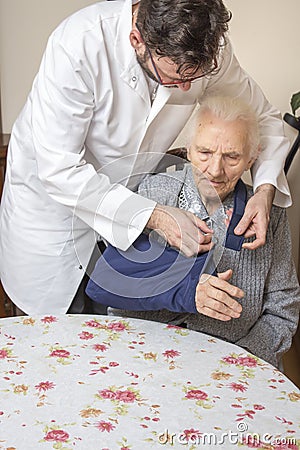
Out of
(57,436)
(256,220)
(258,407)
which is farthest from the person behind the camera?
(256,220)

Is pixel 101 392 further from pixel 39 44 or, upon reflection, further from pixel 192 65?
pixel 39 44

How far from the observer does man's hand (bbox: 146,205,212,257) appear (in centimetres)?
180

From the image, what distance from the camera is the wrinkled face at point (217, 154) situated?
6.40 feet

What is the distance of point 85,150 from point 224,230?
1.41 feet

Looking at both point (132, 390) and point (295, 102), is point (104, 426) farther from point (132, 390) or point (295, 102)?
point (295, 102)

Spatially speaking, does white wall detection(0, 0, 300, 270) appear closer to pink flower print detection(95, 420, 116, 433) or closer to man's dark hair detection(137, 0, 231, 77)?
man's dark hair detection(137, 0, 231, 77)

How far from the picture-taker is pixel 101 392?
156 cm

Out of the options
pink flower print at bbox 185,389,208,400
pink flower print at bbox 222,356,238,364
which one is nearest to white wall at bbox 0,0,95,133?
pink flower print at bbox 222,356,238,364

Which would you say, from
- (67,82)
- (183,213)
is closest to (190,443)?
(183,213)

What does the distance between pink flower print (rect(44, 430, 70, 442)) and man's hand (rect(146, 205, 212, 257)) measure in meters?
0.58

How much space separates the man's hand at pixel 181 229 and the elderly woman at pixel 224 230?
101 mm

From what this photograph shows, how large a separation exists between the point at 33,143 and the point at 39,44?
103 cm

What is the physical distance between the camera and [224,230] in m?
1.98

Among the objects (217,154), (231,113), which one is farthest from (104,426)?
(231,113)
